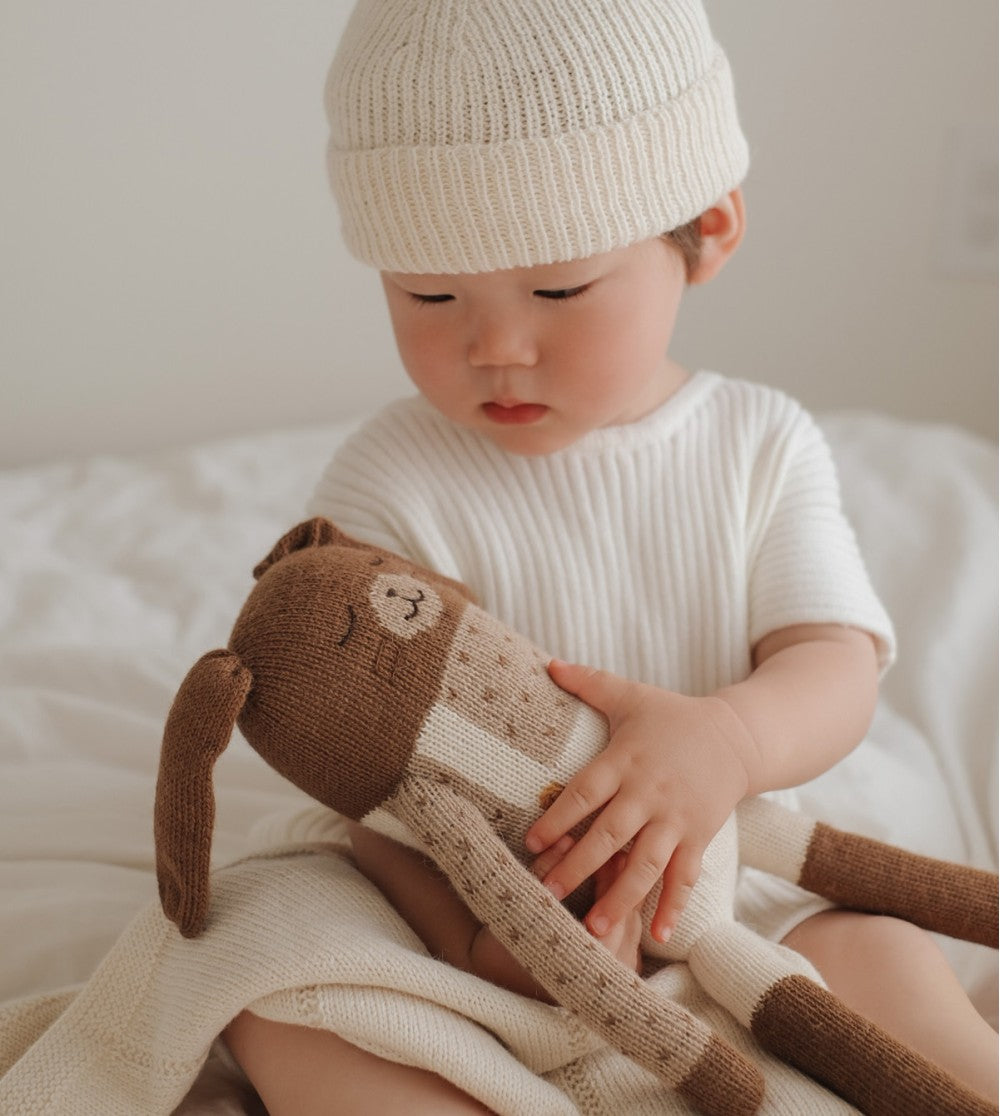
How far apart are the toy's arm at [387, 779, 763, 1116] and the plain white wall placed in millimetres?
Result: 1089

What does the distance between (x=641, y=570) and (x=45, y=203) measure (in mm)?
942

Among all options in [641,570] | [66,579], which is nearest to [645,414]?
[641,570]

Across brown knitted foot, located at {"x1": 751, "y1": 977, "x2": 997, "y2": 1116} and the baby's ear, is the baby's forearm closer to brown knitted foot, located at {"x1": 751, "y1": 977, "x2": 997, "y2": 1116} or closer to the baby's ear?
brown knitted foot, located at {"x1": 751, "y1": 977, "x2": 997, "y2": 1116}

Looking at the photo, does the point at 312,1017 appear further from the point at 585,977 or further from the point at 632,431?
the point at 632,431

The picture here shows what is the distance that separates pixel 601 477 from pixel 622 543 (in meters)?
0.05

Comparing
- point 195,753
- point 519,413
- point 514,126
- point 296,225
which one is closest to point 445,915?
point 195,753

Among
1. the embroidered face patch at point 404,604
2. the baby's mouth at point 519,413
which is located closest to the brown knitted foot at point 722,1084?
the embroidered face patch at point 404,604

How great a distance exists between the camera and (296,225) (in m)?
1.58

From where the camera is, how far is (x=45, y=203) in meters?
1.46

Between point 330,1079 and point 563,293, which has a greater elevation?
point 563,293

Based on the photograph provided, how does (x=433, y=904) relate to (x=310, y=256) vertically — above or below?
below

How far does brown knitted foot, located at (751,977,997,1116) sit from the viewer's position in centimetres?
62

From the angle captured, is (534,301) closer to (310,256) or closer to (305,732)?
(305,732)

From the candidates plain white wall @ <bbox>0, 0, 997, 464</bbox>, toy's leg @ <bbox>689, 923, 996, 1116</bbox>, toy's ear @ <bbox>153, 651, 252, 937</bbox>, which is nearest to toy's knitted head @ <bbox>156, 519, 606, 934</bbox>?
toy's ear @ <bbox>153, 651, 252, 937</bbox>
